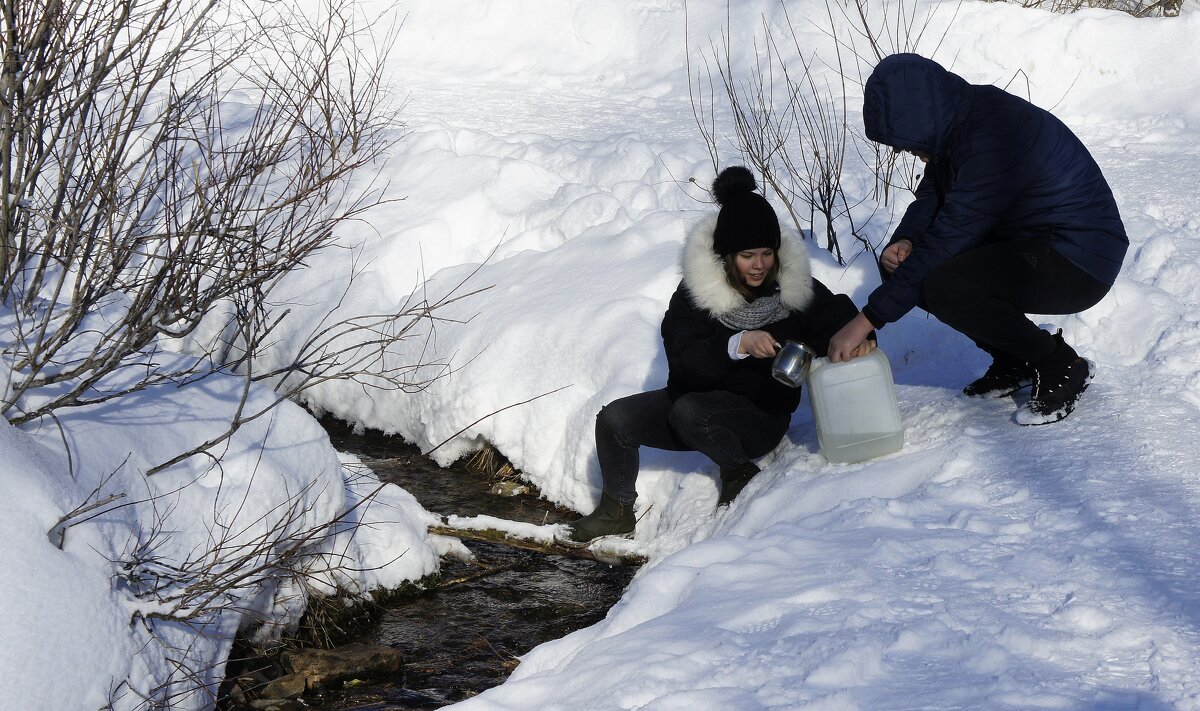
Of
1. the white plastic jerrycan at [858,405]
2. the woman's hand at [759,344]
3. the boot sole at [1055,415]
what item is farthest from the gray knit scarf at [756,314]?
the boot sole at [1055,415]

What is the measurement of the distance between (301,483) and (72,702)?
1442 millimetres

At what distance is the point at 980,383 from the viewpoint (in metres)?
4.16

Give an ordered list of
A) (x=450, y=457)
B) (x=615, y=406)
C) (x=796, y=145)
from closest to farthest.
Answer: (x=615, y=406)
(x=450, y=457)
(x=796, y=145)

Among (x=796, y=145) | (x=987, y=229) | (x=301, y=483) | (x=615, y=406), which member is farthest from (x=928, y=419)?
(x=796, y=145)

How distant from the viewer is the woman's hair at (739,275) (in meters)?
3.94

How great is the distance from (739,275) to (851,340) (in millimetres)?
542

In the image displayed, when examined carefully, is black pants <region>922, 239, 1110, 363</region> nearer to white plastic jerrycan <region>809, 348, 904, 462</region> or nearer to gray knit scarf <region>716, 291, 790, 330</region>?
white plastic jerrycan <region>809, 348, 904, 462</region>

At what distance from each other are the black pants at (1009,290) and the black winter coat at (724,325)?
16.7 inches

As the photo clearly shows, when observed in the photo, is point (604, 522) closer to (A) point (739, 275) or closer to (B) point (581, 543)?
(B) point (581, 543)

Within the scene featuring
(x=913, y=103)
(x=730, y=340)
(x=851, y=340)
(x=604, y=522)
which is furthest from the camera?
(x=604, y=522)

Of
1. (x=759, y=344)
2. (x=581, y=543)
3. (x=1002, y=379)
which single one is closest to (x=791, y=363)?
(x=759, y=344)

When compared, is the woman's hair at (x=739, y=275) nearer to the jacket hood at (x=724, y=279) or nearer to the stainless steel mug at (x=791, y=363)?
the jacket hood at (x=724, y=279)

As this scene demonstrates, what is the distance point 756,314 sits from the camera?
13.1ft

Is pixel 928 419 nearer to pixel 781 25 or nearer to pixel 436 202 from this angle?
pixel 436 202
